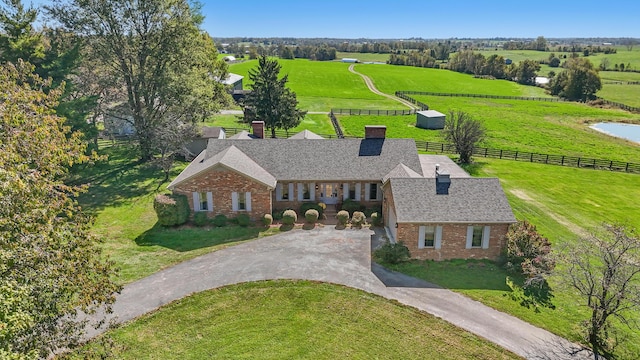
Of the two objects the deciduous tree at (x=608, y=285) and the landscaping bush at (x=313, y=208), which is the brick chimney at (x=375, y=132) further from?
the deciduous tree at (x=608, y=285)

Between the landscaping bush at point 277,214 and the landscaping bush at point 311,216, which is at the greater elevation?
the landscaping bush at point 311,216

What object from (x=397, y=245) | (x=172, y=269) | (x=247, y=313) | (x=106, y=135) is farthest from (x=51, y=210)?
(x=106, y=135)

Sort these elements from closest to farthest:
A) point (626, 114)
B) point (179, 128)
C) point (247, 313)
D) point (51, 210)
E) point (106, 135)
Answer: point (51, 210)
point (247, 313)
point (179, 128)
point (106, 135)
point (626, 114)

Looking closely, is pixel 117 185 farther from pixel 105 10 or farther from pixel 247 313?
pixel 247 313

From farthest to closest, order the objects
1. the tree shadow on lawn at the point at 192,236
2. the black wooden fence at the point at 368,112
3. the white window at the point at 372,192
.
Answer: the black wooden fence at the point at 368,112 < the white window at the point at 372,192 < the tree shadow on lawn at the point at 192,236

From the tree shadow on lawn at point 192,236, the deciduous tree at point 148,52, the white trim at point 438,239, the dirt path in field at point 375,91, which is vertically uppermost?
the deciduous tree at point 148,52

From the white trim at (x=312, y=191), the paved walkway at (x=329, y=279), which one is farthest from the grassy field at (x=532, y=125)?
the paved walkway at (x=329, y=279)

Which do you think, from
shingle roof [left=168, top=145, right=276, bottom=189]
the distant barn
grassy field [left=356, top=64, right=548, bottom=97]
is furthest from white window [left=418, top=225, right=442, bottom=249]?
grassy field [left=356, top=64, right=548, bottom=97]

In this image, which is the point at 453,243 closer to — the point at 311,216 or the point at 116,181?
the point at 311,216
